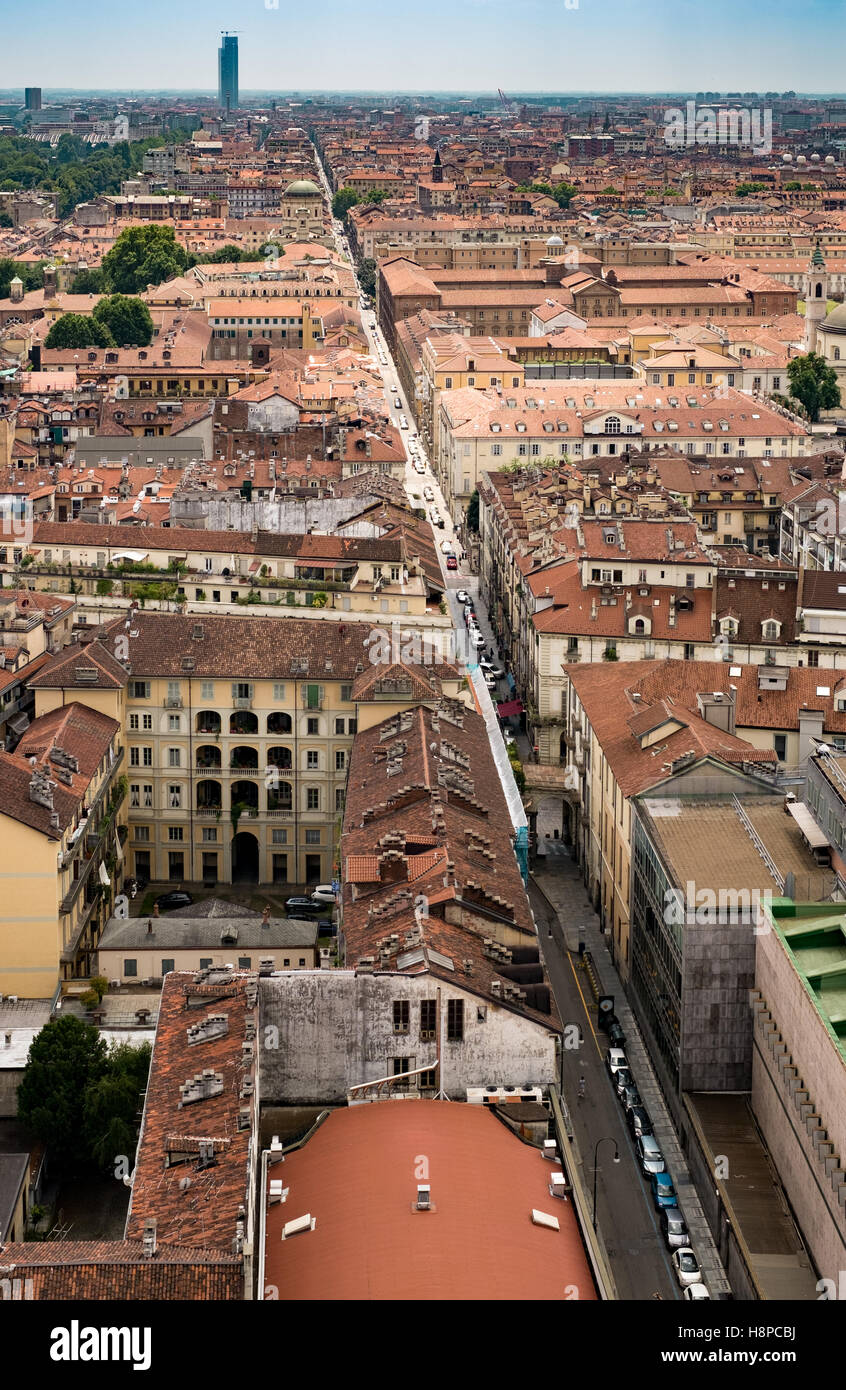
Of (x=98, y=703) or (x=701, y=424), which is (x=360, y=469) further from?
(x=98, y=703)

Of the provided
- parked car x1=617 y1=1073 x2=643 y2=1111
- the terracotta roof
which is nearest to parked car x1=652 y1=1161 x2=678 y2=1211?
parked car x1=617 y1=1073 x2=643 y2=1111

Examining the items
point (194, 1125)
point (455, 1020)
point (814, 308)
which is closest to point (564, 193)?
point (814, 308)

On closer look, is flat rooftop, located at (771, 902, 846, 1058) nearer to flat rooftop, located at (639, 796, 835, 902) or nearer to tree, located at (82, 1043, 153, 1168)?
flat rooftop, located at (639, 796, 835, 902)

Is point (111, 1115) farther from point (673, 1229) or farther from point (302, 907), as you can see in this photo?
point (302, 907)

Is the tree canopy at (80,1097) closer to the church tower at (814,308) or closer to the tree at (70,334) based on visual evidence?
the church tower at (814,308)

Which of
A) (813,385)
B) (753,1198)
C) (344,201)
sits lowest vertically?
(753,1198)

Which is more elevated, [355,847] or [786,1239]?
[355,847]

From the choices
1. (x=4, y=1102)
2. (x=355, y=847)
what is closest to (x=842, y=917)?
(x=355, y=847)

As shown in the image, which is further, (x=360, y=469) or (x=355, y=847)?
(x=360, y=469)

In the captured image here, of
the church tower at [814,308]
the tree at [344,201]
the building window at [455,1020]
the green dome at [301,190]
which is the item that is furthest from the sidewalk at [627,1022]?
the tree at [344,201]
